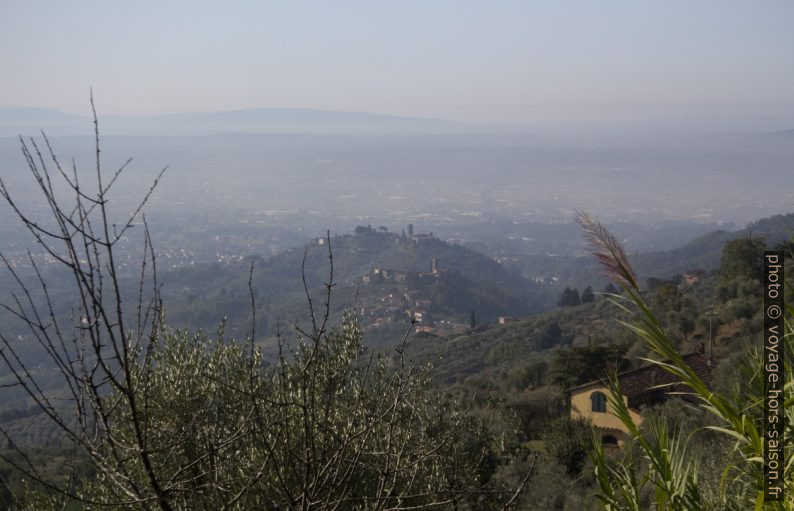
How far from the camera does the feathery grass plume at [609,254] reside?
1850mm

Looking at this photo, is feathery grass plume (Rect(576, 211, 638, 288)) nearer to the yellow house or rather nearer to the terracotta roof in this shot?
the yellow house

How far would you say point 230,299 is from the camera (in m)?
56.4

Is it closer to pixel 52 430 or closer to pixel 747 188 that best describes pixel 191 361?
pixel 52 430

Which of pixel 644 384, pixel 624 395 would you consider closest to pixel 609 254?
pixel 624 395

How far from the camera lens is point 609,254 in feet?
6.12

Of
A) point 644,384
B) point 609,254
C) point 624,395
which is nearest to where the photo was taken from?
point 609,254

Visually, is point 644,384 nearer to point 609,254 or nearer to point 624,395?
point 624,395

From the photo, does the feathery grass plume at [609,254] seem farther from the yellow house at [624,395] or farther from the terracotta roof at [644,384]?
the terracotta roof at [644,384]

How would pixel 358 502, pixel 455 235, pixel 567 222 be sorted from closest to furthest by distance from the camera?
pixel 358 502 → pixel 455 235 → pixel 567 222

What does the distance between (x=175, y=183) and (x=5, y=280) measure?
102 metres

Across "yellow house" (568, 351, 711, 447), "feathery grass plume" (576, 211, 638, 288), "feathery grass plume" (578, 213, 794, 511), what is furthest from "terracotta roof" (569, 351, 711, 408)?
"feathery grass plume" (576, 211, 638, 288)

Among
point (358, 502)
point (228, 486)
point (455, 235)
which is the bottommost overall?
point (455, 235)

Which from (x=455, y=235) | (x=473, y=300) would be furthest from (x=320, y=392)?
(x=455, y=235)

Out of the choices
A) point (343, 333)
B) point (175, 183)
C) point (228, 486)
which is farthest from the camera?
point (175, 183)
